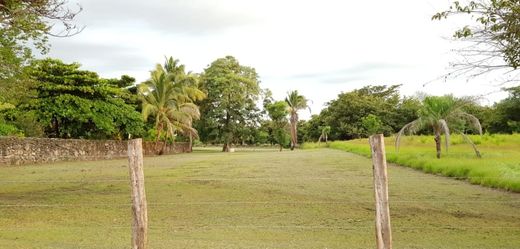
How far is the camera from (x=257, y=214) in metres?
7.07

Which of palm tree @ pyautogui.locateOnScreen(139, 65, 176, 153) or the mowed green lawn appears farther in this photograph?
palm tree @ pyautogui.locateOnScreen(139, 65, 176, 153)

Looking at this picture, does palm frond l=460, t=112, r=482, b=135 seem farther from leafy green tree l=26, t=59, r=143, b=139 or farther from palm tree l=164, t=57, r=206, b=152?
palm tree l=164, t=57, r=206, b=152

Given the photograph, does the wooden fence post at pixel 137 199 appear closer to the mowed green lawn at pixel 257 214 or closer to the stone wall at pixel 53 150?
the mowed green lawn at pixel 257 214

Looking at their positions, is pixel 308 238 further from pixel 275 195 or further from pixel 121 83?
pixel 121 83

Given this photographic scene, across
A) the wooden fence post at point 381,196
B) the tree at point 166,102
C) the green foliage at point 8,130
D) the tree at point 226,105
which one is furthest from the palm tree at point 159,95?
the wooden fence post at point 381,196

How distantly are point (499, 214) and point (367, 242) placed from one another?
286cm

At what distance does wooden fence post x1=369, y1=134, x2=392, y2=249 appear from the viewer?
14.4 ft

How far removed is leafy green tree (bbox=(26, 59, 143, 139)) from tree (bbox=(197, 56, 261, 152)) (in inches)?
589

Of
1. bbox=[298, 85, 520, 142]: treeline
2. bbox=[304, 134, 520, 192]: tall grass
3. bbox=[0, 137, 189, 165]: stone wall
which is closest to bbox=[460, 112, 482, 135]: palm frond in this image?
bbox=[304, 134, 520, 192]: tall grass

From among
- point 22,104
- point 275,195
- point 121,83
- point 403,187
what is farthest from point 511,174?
point 121,83

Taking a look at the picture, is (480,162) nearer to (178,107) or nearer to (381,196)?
(381,196)

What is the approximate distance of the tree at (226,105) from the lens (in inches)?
1586

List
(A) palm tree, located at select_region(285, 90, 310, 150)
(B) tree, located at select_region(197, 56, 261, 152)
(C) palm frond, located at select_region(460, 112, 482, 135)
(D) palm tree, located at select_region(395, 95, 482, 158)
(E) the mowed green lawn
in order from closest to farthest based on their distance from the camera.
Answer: (E) the mowed green lawn → (C) palm frond, located at select_region(460, 112, 482, 135) → (D) palm tree, located at select_region(395, 95, 482, 158) → (B) tree, located at select_region(197, 56, 261, 152) → (A) palm tree, located at select_region(285, 90, 310, 150)

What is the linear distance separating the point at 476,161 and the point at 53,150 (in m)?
15.7
